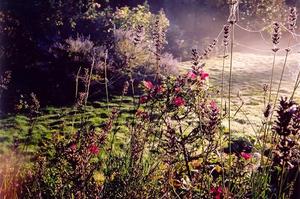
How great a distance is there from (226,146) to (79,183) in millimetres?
3021

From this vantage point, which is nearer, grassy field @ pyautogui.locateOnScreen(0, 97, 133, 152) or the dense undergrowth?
the dense undergrowth

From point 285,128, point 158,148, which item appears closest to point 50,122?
point 158,148

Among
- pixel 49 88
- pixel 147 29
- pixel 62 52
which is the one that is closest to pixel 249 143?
pixel 49 88

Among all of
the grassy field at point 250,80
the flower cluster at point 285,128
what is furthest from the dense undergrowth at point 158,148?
the grassy field at point 250,80

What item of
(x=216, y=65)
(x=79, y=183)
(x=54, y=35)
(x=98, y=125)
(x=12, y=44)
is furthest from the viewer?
(x=216, y=65)

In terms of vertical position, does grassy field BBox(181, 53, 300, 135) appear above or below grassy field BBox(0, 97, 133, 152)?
above

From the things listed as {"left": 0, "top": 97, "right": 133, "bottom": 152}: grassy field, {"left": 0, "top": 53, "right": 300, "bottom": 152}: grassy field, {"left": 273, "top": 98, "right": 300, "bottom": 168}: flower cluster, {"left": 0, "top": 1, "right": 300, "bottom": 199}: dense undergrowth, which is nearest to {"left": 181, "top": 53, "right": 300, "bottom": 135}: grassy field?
{"left": 0, "top": 53, "right": 300, "bottom": 152}: grassy field

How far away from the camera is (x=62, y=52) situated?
855 cm

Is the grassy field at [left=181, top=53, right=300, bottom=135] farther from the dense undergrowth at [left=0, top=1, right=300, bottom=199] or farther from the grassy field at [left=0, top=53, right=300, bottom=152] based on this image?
the dense undergrowth at [left=0, top=1, right=300, bottom=199]

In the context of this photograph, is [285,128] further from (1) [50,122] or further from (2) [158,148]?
(1) [50,122]

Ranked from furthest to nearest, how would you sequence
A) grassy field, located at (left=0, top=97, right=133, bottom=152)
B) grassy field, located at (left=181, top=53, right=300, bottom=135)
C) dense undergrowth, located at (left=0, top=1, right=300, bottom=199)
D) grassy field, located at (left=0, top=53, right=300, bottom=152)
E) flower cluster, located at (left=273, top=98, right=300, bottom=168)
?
grassy field, located at (left=181, top=53, right=300, bottom=135)
grassy field, located at (left=0, top=53, right=300, bottom=152)
grassy field, located at (left=0, top=97, right=133, bottom=152)
dense undergrowth, located at (left=0, top=1, right=300, bottom=199)
flower cluster, located at (left=273, top=98, right=300, bottom=168)

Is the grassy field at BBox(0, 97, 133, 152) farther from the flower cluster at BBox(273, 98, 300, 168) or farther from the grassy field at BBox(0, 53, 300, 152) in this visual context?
the flower cluster at BBox(273, 98, 300, 168)

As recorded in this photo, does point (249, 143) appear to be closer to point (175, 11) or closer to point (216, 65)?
point (216, 65)

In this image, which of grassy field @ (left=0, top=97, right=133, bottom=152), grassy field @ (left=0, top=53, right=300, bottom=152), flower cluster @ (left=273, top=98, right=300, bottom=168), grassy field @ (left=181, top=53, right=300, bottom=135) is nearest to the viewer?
flower cluster @ (left=273, top=98, right=300, bottom=168)
